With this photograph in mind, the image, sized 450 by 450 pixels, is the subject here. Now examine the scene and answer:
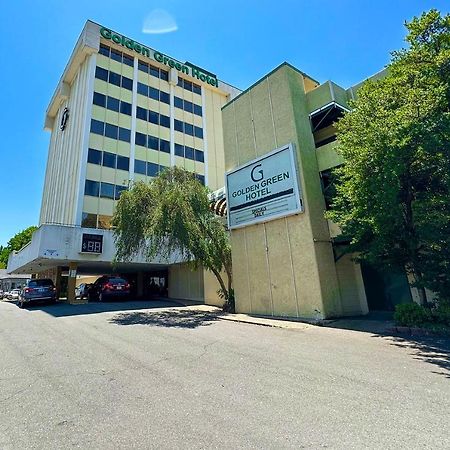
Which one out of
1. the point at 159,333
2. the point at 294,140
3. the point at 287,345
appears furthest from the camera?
the point at 294,140

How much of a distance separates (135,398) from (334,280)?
31.4 ft

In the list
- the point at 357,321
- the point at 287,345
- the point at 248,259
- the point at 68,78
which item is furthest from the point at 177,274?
the point at 68,78

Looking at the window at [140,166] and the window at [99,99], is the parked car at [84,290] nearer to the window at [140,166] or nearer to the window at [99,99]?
the window at [140,166]

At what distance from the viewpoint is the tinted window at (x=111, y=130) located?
28.5 meters

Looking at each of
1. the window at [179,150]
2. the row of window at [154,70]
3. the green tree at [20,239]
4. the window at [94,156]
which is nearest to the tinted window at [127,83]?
the row of window at [154,70]

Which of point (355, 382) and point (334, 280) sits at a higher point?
point (334, 280)

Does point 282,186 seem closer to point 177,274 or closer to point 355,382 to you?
point 355,382

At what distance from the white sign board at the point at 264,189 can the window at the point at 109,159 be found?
16722 mm

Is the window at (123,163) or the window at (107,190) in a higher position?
the window at (123,163)

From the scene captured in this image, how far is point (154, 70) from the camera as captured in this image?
114 ft

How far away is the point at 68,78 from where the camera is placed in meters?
34.2

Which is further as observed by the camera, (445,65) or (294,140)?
(294,140)

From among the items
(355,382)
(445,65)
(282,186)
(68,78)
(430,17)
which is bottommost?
(355,382)

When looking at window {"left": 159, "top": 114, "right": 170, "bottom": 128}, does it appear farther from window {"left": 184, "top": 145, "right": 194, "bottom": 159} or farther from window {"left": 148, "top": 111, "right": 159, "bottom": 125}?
window {"left": 184, "top": 145, "right": 194, "bottom": 159}
